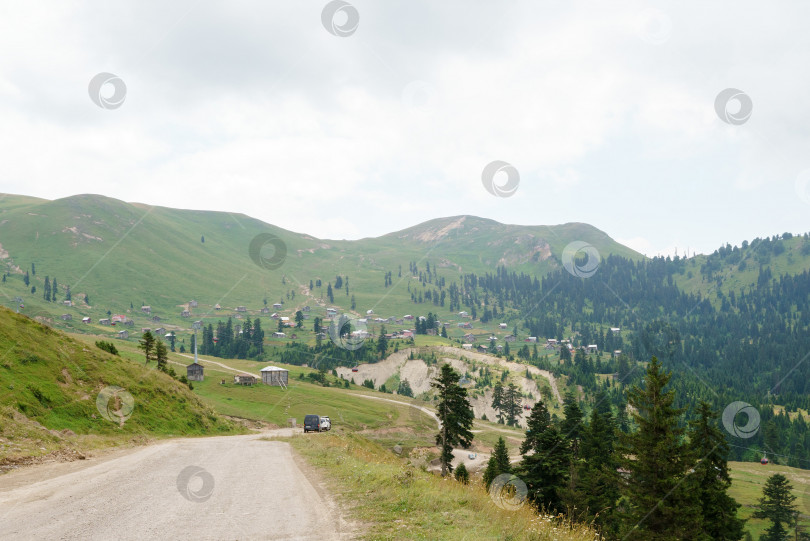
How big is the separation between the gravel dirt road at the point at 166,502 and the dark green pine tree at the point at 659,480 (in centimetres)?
2340

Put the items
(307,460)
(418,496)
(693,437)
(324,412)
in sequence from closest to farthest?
(418,496) < (307,460) < (693,437) < (324,412)

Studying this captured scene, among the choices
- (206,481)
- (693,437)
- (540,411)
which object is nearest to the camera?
(206,481)

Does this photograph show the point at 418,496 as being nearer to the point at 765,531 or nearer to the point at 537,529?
the point at 537,529

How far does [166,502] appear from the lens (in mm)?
14711

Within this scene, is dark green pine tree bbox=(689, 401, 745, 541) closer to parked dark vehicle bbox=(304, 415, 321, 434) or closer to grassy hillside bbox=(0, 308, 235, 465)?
parked dark vehicle bbox=(304, 415, 321, 434)

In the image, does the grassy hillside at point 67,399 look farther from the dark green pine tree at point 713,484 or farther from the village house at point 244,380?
the village house at point 244,380

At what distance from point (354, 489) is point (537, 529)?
7.12m

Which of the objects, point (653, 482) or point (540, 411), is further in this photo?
point (540, 411)

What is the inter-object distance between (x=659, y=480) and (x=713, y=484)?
42.6ft

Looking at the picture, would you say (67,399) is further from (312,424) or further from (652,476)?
(652,476)

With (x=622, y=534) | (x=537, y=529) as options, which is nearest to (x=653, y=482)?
(x=622, y=534)

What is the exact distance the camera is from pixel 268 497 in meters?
15.8

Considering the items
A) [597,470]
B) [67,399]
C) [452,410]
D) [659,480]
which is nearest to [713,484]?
[659,480]

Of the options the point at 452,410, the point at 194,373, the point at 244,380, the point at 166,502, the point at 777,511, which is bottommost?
the point at 777,511
